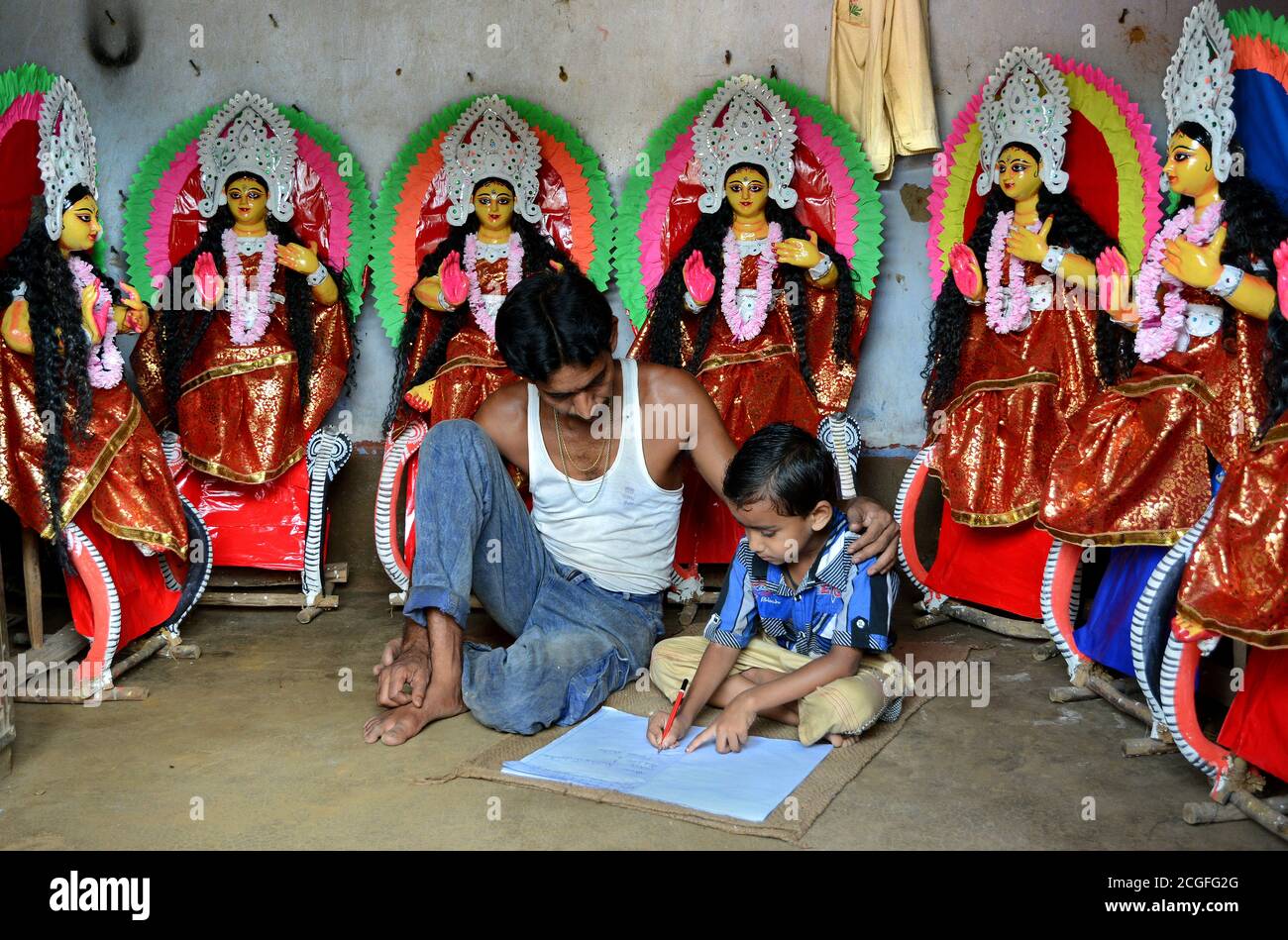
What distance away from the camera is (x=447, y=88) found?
4.61 meters

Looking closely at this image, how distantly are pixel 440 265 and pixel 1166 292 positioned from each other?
2.39 meters

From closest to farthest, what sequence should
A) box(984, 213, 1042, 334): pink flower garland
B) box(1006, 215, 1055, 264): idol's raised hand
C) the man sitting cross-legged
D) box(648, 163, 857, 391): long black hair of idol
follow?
the man sitting cross-legged < box(1006, 215, 1055, 264): idol's raised hand < box(984, 213, 1042, 334): pink flower garland < box(648, 163, 857, 391): long black hair of idol

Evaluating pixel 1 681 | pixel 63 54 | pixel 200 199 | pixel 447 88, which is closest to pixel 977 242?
pixel 447 88

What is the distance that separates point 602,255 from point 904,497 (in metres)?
1.38

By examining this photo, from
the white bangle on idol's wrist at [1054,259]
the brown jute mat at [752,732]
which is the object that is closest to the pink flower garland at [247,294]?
the brown jute mat at [752,732]

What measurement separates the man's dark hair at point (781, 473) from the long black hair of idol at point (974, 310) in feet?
4.65

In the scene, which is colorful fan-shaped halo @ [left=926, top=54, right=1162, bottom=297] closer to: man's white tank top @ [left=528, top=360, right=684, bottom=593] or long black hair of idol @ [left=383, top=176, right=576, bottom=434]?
man's white tank top @ [left=528, top=360, right=684, bottom=593]

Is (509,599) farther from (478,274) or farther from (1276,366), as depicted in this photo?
(1276,366)

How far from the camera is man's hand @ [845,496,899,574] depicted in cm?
285

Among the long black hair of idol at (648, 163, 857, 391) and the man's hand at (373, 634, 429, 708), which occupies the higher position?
the long black hair of idol at (648, 163, 857, 391)

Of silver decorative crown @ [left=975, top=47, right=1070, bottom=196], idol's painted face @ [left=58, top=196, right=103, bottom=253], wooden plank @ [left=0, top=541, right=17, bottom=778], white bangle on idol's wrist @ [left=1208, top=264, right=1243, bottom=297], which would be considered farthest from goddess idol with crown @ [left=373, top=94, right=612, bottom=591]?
white bangle on idol's wrist @ [left=1208, top=264, right=1243, bottom=297]

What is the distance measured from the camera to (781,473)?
8.87 ft

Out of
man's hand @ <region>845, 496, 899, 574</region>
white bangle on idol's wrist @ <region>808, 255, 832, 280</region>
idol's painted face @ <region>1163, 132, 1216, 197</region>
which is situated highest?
idol's painted face @ <region>1163, 132, 1216, 197</region>

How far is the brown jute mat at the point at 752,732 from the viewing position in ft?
8.06
